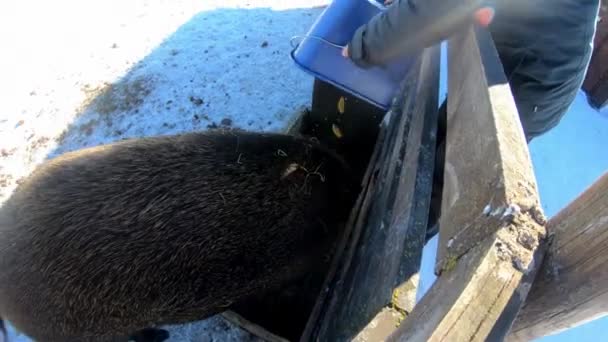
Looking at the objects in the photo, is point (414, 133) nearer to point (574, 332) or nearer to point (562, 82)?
point (562, 82)

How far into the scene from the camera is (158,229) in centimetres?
196

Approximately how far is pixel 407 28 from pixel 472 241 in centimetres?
112

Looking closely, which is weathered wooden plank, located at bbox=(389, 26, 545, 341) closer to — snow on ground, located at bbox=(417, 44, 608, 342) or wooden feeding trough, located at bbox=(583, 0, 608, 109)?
snow on ground, located at bbox=(417, 44, 608, 342)

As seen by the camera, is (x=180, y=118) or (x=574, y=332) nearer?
(x=574, y=332)

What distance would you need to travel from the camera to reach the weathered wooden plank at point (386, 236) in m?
1.06

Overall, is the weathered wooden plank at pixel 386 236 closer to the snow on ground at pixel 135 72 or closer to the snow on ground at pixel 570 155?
the snow on ground at pixel 570 155

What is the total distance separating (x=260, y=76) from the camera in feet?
12.1

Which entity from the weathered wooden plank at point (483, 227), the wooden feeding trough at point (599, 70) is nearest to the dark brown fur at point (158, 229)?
the weathered wooden plank at point (483, 227)

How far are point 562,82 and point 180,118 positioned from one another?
258 cm

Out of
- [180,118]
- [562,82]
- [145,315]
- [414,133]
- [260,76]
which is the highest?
[562,82]

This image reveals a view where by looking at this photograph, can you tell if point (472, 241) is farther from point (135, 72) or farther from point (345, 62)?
point (135, 72)

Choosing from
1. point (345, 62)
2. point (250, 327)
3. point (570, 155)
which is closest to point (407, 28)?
point (345, 62)

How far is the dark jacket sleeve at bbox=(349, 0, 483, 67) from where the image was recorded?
1.48 m

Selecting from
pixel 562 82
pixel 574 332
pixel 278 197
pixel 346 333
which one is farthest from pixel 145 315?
pixel 574 332
